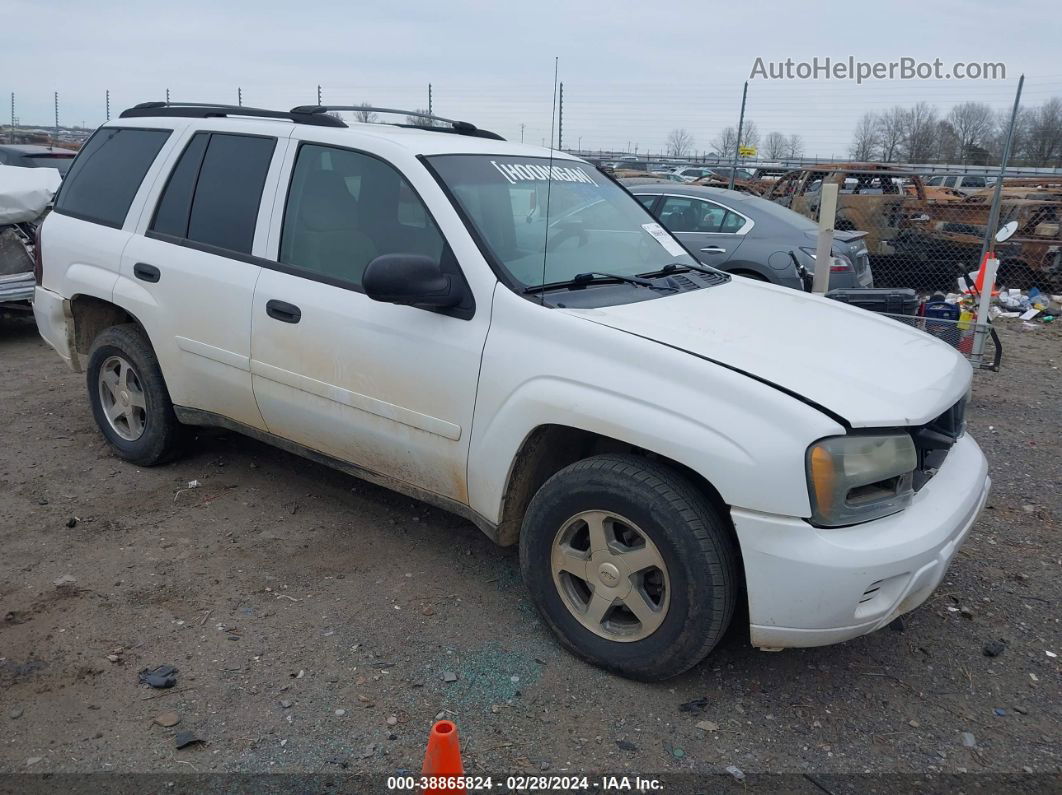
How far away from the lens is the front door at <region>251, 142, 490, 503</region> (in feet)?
10.9

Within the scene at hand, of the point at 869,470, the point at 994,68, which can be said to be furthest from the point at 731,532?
the point at 994,68

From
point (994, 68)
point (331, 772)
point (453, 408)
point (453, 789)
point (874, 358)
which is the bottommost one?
point (331, 772)

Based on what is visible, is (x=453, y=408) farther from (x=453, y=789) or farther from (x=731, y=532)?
(x=453, y=789)

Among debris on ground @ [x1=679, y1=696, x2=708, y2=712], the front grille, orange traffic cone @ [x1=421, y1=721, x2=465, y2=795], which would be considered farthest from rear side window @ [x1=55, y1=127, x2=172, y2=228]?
the front grille

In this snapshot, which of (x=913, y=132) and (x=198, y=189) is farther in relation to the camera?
(x=913, y=132)

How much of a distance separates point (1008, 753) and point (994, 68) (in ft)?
36.6

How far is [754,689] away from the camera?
121 inches

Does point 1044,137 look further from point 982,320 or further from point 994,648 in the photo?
point 994,648

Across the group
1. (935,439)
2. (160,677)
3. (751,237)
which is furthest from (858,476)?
(751,237)

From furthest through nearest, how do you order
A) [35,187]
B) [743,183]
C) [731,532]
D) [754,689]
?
[743,183] → [35,187] → [754,689] → [731,532]

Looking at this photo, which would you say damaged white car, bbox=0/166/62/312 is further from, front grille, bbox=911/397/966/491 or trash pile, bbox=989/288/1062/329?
trash pile, bbox=989/288/1062/329

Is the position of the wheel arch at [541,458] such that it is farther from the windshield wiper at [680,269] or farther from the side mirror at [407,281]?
the windshield wiper at [680,269]

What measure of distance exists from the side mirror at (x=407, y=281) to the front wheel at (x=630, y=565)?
2.65 ft

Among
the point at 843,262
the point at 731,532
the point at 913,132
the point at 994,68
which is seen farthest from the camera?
the point at 913,132
